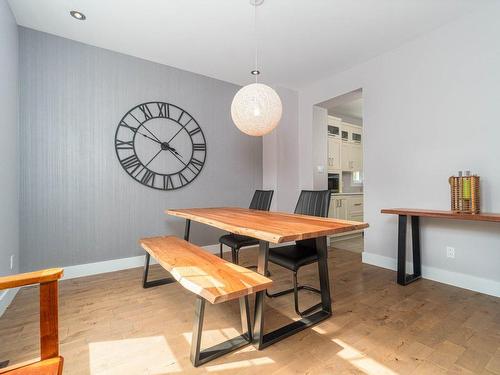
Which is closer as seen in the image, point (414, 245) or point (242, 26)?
point (242, 26)

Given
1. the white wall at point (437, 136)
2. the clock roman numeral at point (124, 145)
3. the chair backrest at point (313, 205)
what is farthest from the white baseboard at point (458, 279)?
the clock roman numeral at point (124, 145)

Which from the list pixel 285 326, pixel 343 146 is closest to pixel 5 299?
pixel 285 326

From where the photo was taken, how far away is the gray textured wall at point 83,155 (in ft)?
8.22

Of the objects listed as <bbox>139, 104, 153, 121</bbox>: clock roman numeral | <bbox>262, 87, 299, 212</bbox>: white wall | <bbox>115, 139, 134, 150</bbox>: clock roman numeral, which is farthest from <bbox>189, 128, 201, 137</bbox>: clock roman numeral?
<bbox>262, 87, 299, 212</bbox>: white wall

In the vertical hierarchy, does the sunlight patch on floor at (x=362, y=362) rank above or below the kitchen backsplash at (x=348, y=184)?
below

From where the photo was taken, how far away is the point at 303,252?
1.93 metres

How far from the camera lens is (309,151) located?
3.96 m

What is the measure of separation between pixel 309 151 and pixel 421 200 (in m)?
1.74

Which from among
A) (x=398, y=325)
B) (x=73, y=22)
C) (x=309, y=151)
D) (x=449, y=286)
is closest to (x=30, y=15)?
(x=73, y=22)

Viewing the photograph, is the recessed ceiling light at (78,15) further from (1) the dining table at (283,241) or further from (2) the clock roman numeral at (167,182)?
(1) the dining table at (283,241)

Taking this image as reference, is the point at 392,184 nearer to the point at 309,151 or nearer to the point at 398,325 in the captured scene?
the point at 309,151

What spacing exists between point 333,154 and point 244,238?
9.73 ft

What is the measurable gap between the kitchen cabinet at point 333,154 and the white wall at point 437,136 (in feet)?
4.87

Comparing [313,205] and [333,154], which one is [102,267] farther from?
[333,154]
